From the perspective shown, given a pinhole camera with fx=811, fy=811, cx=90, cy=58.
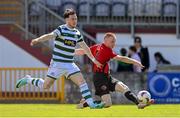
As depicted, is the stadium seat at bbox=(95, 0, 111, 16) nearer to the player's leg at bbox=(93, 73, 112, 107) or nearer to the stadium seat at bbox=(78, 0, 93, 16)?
the stadium seat at bbox=(78, 0, 93, 16)

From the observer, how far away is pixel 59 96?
24875mm

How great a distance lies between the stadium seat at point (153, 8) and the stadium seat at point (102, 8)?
1418 millimetres

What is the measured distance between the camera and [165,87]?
2438 cm

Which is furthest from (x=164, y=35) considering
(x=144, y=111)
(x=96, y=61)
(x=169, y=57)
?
(x=96, y=61)

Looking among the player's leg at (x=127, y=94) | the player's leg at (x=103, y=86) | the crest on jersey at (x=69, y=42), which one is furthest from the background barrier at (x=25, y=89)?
the crest on jersey at (x=69, y=42)

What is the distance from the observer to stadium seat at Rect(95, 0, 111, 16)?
96.4 ft

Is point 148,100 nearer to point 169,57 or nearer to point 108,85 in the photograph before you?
point 108,85

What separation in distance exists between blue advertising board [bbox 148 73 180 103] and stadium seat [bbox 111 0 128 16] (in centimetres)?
546

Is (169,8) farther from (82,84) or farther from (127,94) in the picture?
(82,84)

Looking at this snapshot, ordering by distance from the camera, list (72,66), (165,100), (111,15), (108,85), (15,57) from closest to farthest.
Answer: (72,66), (108,85), (165,100), (15,57), (111,15)

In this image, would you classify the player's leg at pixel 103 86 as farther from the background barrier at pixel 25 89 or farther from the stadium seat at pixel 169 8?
the stadium seat at pixel 169 8

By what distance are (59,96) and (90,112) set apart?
6816 mm

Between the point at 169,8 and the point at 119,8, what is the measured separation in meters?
1.81

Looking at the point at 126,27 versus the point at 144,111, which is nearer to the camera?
the point at 144,111
